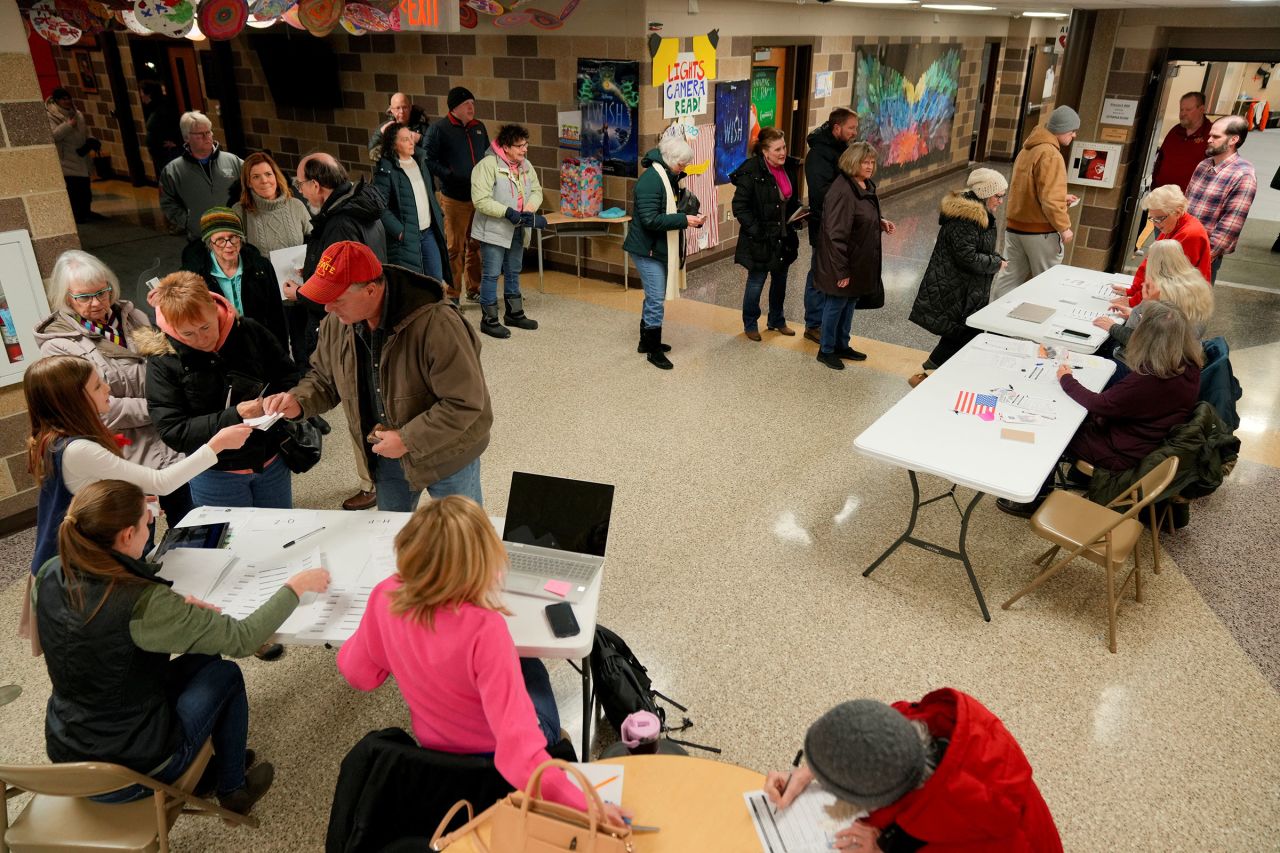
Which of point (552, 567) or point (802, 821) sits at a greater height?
point (552, 567)

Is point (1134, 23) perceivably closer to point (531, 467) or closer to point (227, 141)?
point (531, 467)

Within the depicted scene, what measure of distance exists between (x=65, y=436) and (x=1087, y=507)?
3847mm

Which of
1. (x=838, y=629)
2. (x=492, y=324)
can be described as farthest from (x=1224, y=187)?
(x=492, y=324)

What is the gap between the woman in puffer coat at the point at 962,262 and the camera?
4891mm

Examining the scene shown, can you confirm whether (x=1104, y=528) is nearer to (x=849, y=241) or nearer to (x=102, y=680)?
(x=849, y=241)

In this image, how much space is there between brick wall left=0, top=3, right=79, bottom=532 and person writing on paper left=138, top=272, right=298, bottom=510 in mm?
1486

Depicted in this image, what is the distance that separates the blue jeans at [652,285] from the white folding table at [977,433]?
2225 mm

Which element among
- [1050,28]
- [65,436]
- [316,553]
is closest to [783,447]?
[316,553]

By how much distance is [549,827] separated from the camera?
1.54 m

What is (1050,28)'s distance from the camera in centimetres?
1413

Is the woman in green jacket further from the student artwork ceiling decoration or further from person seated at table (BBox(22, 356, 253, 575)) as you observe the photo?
the student artwork ceiling decoration

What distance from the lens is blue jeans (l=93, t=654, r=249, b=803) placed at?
2197 mm

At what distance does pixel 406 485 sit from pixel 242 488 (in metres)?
0.63

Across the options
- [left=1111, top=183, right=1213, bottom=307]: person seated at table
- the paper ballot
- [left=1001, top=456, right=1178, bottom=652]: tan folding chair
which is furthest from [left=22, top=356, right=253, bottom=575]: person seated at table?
[left=1111, top=183, right=1213, bottom=307]: person seated at table
